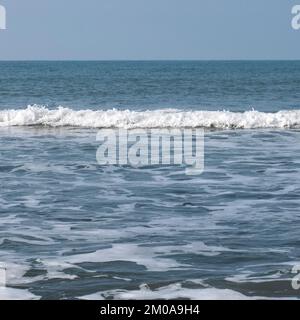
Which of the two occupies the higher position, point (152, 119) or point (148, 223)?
point (152, 119)

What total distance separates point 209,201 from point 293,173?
3466 mm

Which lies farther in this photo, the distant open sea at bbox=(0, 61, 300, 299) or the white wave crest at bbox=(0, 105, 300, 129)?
the white wave crest at bbox=(0, 105, 300, 129)

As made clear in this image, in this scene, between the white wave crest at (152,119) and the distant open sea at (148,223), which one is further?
the white wave crest at (152,119)

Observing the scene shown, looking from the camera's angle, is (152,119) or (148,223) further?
(152,119)

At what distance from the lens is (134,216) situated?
37.6ft

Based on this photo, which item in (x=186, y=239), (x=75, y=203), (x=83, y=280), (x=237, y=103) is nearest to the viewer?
(x=83, y=280)

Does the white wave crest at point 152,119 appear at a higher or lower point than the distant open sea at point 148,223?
higher

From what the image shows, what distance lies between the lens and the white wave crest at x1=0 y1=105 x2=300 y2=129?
90.5ft

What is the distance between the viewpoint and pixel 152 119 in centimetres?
2853

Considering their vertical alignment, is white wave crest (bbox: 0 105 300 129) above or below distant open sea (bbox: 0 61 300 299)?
above

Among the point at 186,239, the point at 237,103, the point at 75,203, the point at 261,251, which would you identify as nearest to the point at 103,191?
the point at 75,203

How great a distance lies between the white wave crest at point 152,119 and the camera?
27.6 meters

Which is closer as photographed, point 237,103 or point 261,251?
point 261,251
